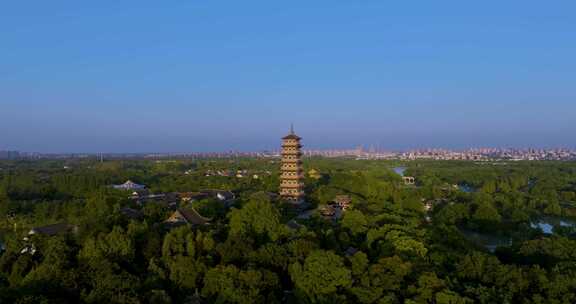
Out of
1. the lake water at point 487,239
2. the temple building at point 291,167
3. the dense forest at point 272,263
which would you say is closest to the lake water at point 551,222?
the lake water at point 487,239

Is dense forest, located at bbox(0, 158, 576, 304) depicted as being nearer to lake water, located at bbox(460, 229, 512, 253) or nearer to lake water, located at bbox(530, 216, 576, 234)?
lake water, located at bbox(460, 229, 512, 253)

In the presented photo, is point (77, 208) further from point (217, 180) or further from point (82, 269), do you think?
point (217, 180)

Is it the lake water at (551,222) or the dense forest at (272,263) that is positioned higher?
the dense forest at (272,263)

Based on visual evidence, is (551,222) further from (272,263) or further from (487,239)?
(272,263)

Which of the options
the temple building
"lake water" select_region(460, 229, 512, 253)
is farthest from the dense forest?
the temple building

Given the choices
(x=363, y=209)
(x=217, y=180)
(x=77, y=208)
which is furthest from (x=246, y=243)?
(x=217, y=180)

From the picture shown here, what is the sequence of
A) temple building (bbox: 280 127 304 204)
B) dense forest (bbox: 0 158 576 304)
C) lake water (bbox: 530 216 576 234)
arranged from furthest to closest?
lake water (bbox: 530 216 576 234)
temple building (bbox: 280 127 304 204)
dense forest (bbox: 0 158 576 304)

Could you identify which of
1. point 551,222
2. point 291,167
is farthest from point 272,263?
point 551,222

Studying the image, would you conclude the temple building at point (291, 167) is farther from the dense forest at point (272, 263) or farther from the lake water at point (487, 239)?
the lake water at point (487, 239)
